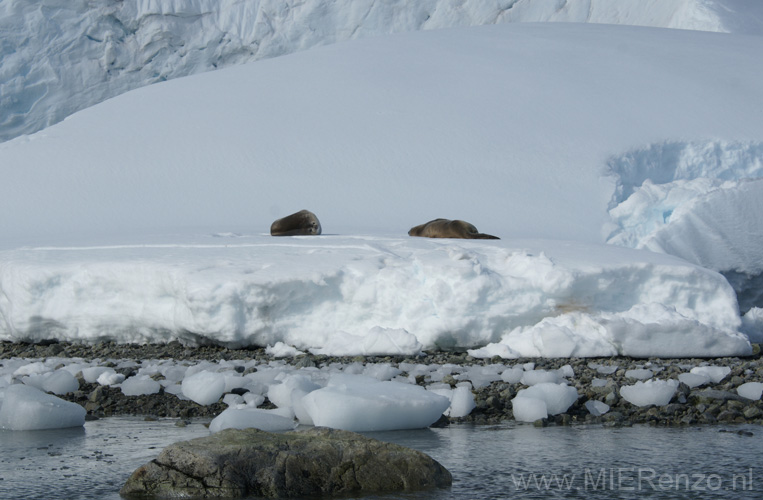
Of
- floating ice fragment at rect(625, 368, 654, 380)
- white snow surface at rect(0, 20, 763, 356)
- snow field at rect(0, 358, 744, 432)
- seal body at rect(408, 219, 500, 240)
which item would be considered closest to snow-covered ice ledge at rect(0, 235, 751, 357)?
white snow surface at rect(0, 20, 763, 356)

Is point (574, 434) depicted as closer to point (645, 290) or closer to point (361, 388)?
point (361, 388)

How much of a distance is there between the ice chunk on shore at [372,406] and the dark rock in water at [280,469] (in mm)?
680

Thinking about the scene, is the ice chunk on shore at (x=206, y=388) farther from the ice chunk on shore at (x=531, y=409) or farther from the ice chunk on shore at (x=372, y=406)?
the ice chunk on shore at (x=531, y=409)

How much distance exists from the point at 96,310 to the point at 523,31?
9.78m

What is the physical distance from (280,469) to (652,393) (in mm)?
2028

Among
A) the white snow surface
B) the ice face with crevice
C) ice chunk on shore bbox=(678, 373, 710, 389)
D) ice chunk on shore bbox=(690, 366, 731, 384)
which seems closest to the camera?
ice chunk on shore bbox=(678, 373, 710, 389)

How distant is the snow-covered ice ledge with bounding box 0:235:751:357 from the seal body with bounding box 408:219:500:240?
52.8 inches

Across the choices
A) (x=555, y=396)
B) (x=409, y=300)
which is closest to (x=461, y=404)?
(x=555, y=396)

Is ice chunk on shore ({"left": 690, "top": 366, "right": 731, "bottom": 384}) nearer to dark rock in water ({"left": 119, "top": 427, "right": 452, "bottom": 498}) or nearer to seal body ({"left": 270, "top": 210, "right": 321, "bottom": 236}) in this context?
dark rock in water ({"left": 119, "top": 427, "right": 452, "bottom": 498})

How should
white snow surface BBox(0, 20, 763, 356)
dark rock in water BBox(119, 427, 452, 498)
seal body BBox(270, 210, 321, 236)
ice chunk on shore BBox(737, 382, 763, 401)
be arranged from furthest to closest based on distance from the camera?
1. seal body BBox(270, 210, 321, 236)
2. white snow surface BBox(0, 20, 763, 356)
3. ice chunk on shore BBox(737, 382, 763, 401)
4. dark rock in water BBox(119, 427, 452, 498)

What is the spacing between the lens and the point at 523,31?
1375cm

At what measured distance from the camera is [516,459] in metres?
2.84

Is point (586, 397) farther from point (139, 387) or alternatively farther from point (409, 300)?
point (139, 387)

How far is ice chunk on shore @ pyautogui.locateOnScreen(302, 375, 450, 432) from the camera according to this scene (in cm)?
325
